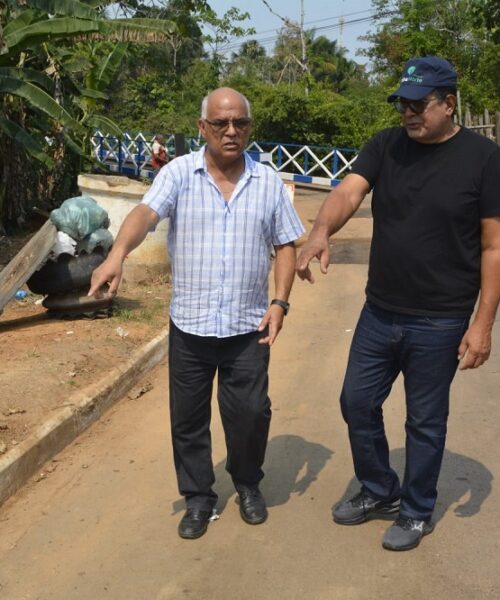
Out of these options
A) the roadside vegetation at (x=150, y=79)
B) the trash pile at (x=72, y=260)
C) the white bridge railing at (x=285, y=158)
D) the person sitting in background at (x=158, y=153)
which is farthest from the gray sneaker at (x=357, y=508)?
the white bridge railing at (x=285, y=158)

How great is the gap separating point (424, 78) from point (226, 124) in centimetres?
85

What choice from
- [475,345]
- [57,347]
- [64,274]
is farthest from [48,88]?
[475,345]

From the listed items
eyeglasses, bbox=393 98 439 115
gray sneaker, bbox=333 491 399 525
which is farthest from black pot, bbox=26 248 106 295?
eyeglasses, bbox=393 98 439 115

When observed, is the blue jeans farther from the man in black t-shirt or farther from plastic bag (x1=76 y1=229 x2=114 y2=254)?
plastic bag (x1=76 y1=229 x2=114 y2=254)

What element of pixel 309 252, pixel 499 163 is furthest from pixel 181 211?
pixel 499 163

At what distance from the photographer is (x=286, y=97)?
86.5 ft

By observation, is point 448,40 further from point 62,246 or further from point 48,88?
point 62,246

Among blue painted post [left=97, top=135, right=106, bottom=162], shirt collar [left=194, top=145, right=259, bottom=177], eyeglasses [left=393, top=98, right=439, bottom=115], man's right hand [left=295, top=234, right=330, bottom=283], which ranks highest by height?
eyeglasses [left=393, top=98, right=439, bottom=115]

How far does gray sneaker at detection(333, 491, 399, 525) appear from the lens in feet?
13.5

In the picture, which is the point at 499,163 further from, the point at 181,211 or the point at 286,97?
the point at 286,97

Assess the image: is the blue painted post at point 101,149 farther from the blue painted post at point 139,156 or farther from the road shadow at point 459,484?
the road shadow at point 459,484

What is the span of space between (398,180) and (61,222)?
15.1ft

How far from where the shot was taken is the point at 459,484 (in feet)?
15.0

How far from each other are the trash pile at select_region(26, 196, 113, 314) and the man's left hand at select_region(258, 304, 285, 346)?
399cm
